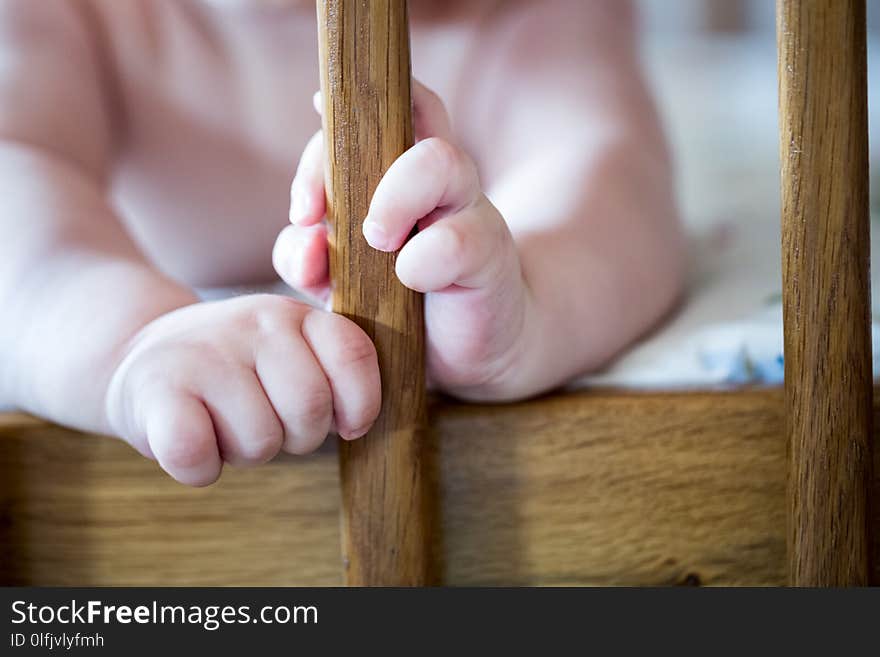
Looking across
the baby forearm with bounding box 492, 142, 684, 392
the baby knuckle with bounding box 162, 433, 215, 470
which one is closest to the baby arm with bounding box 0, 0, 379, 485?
the baby knuckle with bounding box 162, 433, 215, 470

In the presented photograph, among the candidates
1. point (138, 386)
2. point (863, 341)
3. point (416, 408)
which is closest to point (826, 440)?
point (863, 341)

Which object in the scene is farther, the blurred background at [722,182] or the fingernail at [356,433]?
the blurred background at [722,182]

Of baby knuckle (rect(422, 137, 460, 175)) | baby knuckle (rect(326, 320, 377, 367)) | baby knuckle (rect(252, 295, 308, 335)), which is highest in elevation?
baby knuckle (rect(422, 137, 460, 175))

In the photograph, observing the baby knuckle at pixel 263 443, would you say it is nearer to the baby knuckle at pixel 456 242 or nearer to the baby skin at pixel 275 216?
the baby skin at pixel 275 216

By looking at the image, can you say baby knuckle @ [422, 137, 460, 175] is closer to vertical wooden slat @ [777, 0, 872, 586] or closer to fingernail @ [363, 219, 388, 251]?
fingernail @ [363, 219, 388, 251]

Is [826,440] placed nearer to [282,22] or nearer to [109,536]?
[109,536]

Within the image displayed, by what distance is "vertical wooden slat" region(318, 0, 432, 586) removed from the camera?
1.38ft

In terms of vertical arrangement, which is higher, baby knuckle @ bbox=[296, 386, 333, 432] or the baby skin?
the baby skin

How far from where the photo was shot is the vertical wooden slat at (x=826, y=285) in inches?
16.9

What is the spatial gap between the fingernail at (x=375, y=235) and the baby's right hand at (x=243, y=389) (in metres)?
0.04

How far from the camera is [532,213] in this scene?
0.59 metres

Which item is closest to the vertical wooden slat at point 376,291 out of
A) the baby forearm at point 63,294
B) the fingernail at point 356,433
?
the fingernail at point 356,433

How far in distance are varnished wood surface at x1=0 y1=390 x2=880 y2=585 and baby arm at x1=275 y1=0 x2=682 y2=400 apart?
4 cm

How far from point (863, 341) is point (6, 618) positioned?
1.36 feet
